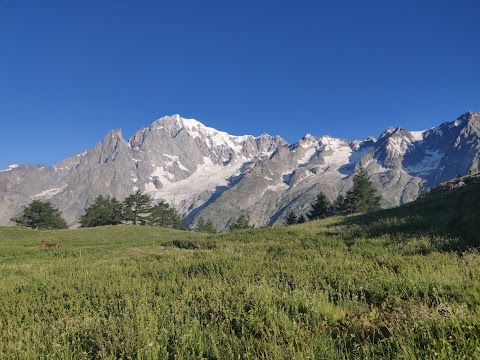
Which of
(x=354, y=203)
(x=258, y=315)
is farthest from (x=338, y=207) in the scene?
(x=258, y=315)

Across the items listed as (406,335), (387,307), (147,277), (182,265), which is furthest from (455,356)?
(182,265)

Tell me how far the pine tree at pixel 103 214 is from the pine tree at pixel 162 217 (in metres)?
9.60

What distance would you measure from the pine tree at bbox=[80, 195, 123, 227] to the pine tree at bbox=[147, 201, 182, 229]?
31.5 ft

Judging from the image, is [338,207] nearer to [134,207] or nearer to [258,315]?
[134,207]

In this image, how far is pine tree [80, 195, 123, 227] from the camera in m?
90.9

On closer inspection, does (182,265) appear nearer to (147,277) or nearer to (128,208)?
(147,277)

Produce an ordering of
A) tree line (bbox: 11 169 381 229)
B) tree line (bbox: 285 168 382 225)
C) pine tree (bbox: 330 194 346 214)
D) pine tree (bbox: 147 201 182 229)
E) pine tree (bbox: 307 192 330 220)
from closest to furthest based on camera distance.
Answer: tree line (bbox: 11 169 381 229), tree line (bbox: 285 168 382 225), pine tree (bbox: 330 194 346 214), pine tree (bbox: 307 192 330 220), pine tree (bbox: 147 201 182 229)

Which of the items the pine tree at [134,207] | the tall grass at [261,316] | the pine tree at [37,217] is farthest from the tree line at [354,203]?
the tall grass at [261,316]

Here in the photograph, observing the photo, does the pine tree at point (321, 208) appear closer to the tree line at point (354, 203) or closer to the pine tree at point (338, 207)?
the tree line at point (354, 203)

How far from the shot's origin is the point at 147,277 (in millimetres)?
12375

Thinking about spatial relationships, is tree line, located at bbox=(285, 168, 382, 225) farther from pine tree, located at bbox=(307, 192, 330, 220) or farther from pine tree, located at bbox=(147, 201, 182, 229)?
pine tree, located at bbox=(147, 201, 182, 229)

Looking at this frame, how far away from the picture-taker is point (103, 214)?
9075cm

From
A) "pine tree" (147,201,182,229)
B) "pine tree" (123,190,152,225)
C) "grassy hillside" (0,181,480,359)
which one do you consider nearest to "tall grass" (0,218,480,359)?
"grassy hillside" (0,181,480,359)

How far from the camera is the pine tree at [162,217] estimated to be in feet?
324
